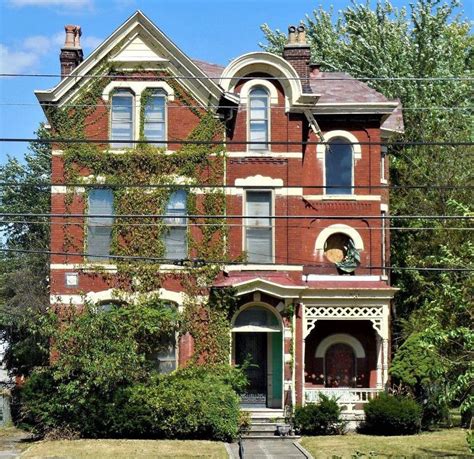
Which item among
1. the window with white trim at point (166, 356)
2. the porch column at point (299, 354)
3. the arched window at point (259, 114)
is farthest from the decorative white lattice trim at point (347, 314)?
the arched window at point (259, 114)

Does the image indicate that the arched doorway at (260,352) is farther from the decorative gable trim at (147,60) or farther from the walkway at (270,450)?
the decorative gable trim at (147,60)

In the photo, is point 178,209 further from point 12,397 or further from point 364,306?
point 12,397

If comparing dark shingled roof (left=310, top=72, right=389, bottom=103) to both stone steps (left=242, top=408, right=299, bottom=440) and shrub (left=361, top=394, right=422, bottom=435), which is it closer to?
shrub (left=361, top=394, right=422, bottom=435)

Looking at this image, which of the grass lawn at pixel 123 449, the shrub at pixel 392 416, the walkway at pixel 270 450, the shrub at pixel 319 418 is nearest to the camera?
the grass lawn at pixel 123 449

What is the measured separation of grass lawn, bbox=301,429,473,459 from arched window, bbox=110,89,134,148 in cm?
1088

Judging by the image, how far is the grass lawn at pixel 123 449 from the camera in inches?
952

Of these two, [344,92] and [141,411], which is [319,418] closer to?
[141,411]

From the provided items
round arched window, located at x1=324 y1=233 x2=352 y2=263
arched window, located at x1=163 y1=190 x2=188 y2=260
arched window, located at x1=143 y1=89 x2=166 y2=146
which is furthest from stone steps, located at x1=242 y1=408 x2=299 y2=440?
arched window, located at x1=143 y1=89 x2=166 y2=146

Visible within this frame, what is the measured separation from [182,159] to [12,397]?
1218 cm

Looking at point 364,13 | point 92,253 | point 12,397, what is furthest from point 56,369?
point 364,13

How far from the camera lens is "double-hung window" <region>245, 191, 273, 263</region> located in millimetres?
30750

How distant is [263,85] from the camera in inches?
1225

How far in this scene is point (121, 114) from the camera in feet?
102

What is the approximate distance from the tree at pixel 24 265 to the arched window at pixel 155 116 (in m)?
10.3
